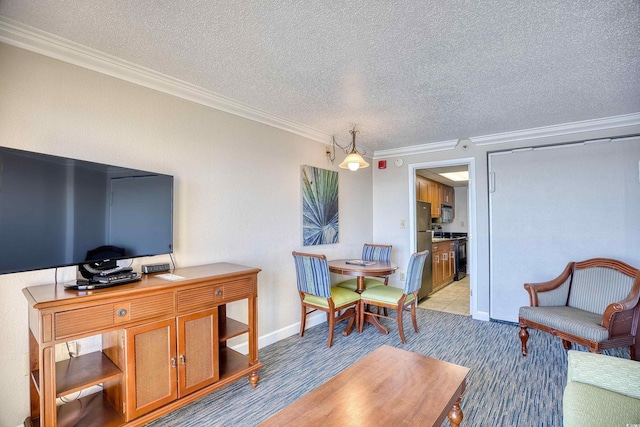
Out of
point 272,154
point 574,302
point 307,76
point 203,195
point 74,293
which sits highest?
point 307,76

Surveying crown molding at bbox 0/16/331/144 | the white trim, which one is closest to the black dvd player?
crown molding at bbox 0/16/331/144

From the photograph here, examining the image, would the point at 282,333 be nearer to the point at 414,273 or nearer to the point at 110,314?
the point at 414,273

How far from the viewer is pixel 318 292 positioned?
301 centimetres

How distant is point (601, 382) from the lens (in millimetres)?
1498

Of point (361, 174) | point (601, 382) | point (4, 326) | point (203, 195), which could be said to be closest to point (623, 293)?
point (601, 382)

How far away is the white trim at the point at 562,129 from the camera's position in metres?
3.08

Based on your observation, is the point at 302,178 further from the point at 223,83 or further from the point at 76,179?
the point at 76,179

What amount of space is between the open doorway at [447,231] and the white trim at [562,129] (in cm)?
36

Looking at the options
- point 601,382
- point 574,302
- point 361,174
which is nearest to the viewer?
point 601,382

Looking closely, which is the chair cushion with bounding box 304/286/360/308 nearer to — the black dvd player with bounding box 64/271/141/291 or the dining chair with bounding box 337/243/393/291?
the dining chair with bounding box 337/243/393/291

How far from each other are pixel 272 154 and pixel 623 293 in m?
3.57

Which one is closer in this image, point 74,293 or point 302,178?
A: point 74,293

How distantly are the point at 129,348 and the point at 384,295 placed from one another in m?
2.36

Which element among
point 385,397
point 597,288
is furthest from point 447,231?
point 385,397
